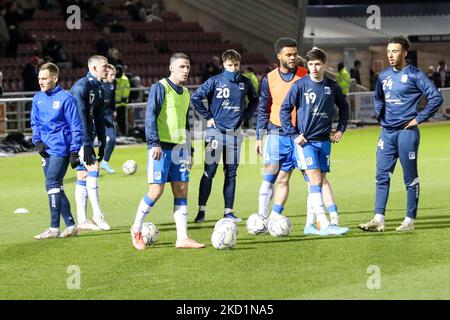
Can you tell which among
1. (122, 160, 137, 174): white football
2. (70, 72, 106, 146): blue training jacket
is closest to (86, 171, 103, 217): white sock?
(70, 72, 106, 146): blue training jacket

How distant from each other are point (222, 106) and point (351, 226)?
8.23 ft

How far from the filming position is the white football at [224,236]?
1255 centimetres


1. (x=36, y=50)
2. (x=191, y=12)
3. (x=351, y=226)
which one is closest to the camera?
(x=351, y=226)

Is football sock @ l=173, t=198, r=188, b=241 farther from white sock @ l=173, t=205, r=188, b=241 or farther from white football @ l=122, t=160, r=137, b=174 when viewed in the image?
white football @ l=122, t=160, r=137, b=174

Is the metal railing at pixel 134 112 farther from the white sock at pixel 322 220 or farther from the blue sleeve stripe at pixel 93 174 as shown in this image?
the white sock at pixel 322 220

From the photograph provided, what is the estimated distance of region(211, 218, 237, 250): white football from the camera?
1255cm

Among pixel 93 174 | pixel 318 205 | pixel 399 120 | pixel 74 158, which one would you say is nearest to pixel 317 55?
pixel 399 120

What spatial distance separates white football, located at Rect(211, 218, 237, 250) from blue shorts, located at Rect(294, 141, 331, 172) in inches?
57.6

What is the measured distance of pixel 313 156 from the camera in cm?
1359

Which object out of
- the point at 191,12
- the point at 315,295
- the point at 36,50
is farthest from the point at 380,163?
the point at 191,12

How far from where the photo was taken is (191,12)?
145 ft

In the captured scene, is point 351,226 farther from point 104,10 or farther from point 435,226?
point 104,10

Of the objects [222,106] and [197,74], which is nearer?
[222,106]

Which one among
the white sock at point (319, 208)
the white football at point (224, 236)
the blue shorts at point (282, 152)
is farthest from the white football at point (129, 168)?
the white football at point (224, 236)
